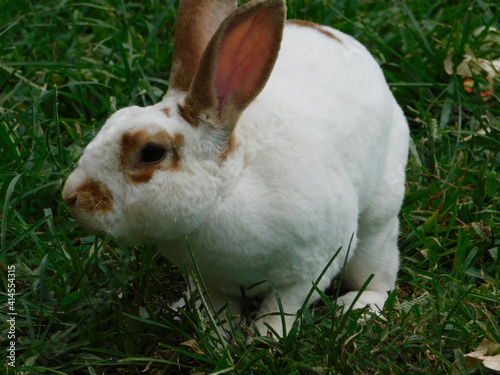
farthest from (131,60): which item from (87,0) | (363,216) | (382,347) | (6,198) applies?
(382,347)

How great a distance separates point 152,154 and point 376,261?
1.24 m

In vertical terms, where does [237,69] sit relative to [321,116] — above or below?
above

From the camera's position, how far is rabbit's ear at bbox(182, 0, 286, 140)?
11.9 ft

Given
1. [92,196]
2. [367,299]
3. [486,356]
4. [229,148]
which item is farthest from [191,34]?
[486,356]

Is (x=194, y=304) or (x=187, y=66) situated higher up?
(x=187, y=66)

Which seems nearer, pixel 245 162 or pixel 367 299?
pixel 245 162

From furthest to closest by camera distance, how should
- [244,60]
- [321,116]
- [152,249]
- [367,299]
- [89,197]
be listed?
[367,299]
[152,249]
[321,116]
[244,60]
[89,197]

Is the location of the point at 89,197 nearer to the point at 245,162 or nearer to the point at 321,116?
the point at 245,162

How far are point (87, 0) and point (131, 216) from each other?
2.71m

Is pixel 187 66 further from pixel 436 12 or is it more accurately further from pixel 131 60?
pixel 436 12

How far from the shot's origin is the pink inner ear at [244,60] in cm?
367

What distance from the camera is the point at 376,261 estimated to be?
438cm

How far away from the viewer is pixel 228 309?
387 centimetres

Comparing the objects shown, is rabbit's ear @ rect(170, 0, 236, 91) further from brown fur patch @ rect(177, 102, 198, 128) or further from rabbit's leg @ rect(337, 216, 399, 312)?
rabbit's leg @ rect(337, 216, 399, 312)
